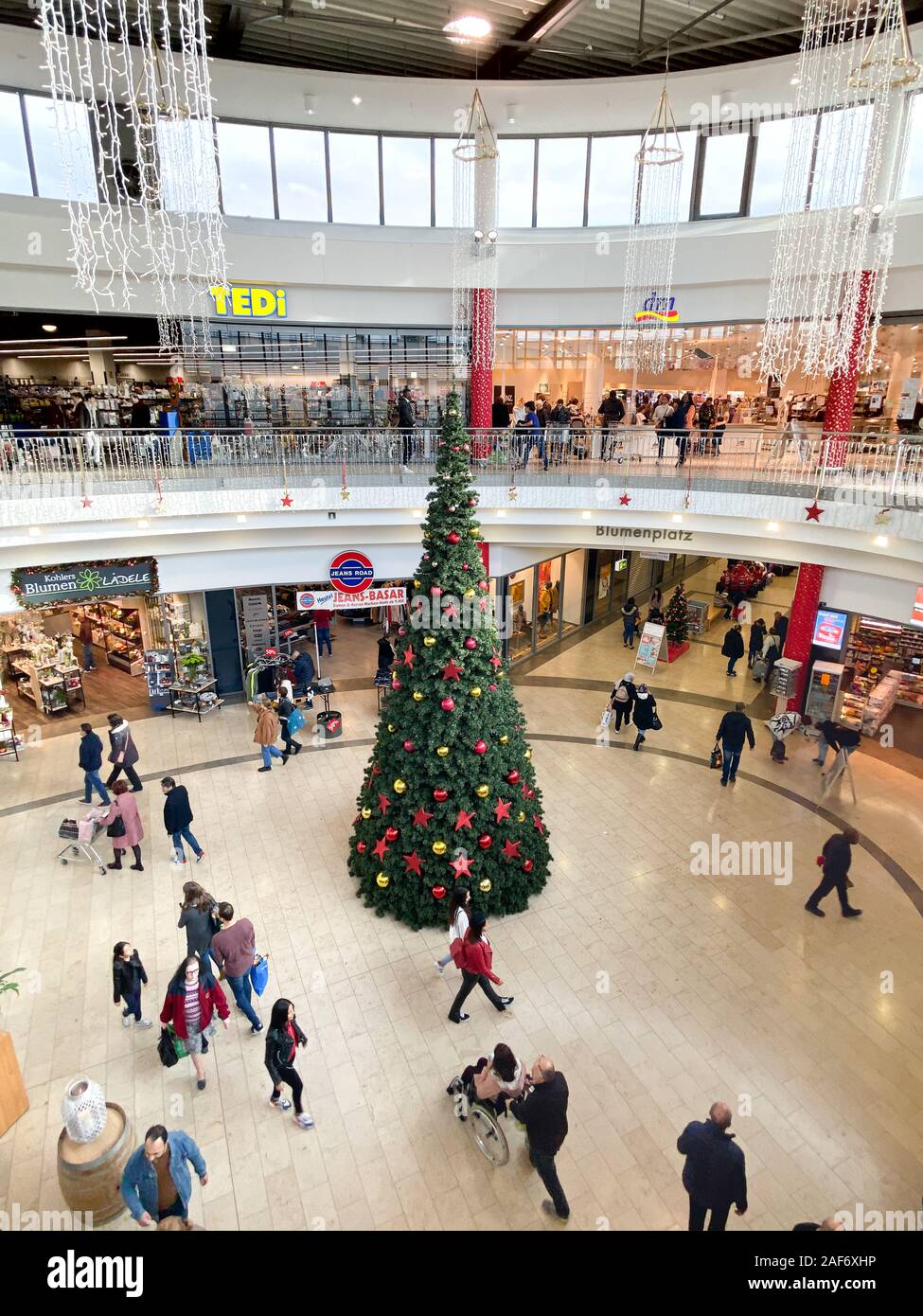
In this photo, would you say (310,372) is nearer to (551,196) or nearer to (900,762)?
(551,196)

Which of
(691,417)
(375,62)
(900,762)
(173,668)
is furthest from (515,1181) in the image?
(375,62)

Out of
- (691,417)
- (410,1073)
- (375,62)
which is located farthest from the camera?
(691,417)

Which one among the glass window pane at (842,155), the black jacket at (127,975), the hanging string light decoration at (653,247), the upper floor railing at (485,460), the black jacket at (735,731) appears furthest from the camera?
the hanging string light decoration at (653,247)

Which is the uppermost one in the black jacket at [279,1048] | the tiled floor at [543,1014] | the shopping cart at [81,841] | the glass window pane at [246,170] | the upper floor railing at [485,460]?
the glass window pane at [246,170]

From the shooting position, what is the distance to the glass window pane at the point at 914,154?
12.4 m

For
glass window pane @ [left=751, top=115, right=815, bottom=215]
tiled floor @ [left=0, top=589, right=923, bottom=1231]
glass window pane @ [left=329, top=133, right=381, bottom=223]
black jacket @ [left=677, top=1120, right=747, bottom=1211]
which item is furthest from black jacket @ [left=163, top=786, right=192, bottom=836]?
glass window pane @ [left=751, top=115, right=815, bottom=215]

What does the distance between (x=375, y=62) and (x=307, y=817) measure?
16576 millimetres

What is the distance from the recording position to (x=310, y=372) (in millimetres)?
17766

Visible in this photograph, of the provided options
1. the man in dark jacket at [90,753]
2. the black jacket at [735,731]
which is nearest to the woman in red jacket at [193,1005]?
the man in dark jacket at [90,753]

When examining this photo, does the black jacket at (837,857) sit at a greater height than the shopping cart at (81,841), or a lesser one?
greater

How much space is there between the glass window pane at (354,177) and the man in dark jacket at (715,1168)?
18333 millimetres

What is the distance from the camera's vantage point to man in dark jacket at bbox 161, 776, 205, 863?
9.21m

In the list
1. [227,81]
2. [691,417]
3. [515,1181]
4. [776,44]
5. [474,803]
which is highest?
[776,44]

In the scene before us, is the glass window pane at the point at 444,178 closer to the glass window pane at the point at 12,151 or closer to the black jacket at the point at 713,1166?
the glass window pane at the point at 12,151
